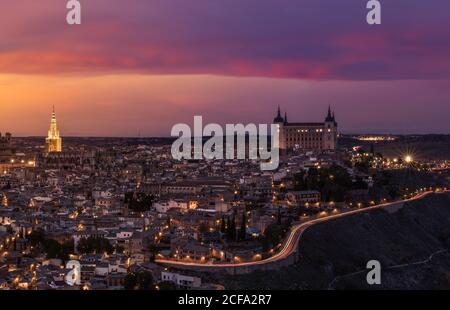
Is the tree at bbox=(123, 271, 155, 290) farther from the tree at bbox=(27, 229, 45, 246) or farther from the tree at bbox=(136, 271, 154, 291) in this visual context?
the tree at bbox=(27, 229, 45, 246)

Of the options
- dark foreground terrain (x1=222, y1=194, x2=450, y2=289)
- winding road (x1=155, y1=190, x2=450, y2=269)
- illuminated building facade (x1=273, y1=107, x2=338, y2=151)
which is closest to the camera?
winding road (x1=155, y1=190, x2=450, y2=269)

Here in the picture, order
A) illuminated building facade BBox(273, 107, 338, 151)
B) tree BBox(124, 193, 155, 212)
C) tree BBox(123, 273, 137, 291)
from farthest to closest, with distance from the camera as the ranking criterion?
illuminated building facade BBox(273, 107, 338, 151) < tree BBox(124, 193, 155, 212) < tree BBox(123, 273, 137, 291)

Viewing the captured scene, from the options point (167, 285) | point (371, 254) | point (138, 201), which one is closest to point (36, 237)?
point (167, 285)

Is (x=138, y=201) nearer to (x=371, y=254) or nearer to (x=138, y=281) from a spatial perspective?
(x=371, y=254)

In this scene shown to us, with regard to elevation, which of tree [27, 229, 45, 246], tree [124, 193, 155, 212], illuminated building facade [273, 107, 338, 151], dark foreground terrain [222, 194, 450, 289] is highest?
illuminated building facade [273, 107, 338, 151]

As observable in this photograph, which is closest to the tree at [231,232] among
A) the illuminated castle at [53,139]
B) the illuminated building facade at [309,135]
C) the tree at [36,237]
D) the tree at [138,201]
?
the tree at [36,237]

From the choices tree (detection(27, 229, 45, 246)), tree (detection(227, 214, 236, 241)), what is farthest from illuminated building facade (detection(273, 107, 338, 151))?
tree (detection(27, 229, 45, 246))
